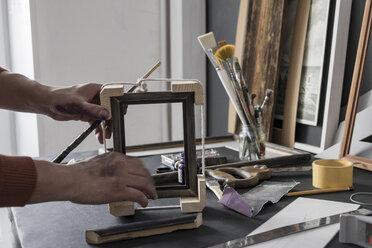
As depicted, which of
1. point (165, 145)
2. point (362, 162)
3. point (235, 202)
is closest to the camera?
point (235, 202)

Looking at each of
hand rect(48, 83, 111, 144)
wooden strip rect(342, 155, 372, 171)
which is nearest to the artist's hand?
hand rect(48, 83, 111, 144)

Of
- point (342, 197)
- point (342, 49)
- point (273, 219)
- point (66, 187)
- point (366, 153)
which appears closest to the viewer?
point (66, 187)

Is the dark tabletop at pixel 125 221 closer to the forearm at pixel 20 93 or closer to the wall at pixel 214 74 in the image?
the forearm at pixel 20 93

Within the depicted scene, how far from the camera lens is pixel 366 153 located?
118 cm

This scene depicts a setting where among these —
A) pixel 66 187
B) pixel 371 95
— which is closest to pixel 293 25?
pixel 371 95

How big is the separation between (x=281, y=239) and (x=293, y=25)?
1016 millimetres

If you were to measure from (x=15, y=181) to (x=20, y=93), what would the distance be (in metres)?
0.41

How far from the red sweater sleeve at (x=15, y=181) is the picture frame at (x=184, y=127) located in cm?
23

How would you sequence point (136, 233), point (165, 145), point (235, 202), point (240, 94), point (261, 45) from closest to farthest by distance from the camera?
1. point (136, 233)
2. point (235, 202)
3. point (240, 94)
4. point (165, 145)
5. point (261, 45)

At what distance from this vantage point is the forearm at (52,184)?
664mm

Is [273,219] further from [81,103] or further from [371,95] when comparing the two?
[371,95]

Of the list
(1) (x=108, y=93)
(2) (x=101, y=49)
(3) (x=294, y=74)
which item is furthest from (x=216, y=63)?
(2) (x=101, y=49)

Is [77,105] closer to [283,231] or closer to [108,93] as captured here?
[108,93]

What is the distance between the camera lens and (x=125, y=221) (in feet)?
2.75
